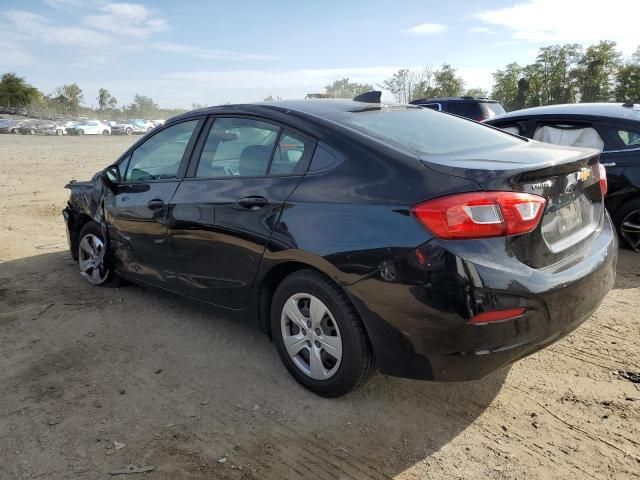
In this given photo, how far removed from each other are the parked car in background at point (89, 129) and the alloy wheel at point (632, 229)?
5230 cm

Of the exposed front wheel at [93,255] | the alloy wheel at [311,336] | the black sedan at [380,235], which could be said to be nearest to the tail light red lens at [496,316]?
the black sedan at [380,235]

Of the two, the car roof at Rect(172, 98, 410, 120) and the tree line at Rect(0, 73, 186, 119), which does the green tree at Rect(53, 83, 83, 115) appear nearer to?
the tree line at Rect(0, 73, 186, 119)

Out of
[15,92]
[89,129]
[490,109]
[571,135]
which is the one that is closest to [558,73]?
[490,109]

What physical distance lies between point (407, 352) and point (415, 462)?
0.51m

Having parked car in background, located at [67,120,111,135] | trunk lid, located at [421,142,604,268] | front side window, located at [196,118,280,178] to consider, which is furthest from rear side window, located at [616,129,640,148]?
parked car in background, located at [67,120,111,135]

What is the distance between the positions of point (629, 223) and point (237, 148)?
13.9ft

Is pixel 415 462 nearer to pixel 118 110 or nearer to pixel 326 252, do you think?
pixel 326 252

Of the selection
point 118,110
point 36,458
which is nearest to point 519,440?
point 36,458

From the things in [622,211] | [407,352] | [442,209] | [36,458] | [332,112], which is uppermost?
[332,112]

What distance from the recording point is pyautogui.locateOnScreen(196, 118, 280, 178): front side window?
3.16 meters

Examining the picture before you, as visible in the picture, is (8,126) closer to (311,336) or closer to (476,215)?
(311,336)

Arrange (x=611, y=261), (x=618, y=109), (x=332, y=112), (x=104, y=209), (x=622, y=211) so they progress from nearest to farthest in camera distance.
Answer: (x=611, y=261), (x=332, y=112), (x=104, y=209), (x=622, y=211), (x=618, y=109)

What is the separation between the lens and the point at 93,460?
8.04ft

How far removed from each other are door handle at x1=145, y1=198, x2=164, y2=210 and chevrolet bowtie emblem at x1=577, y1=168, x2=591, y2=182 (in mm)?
2711
